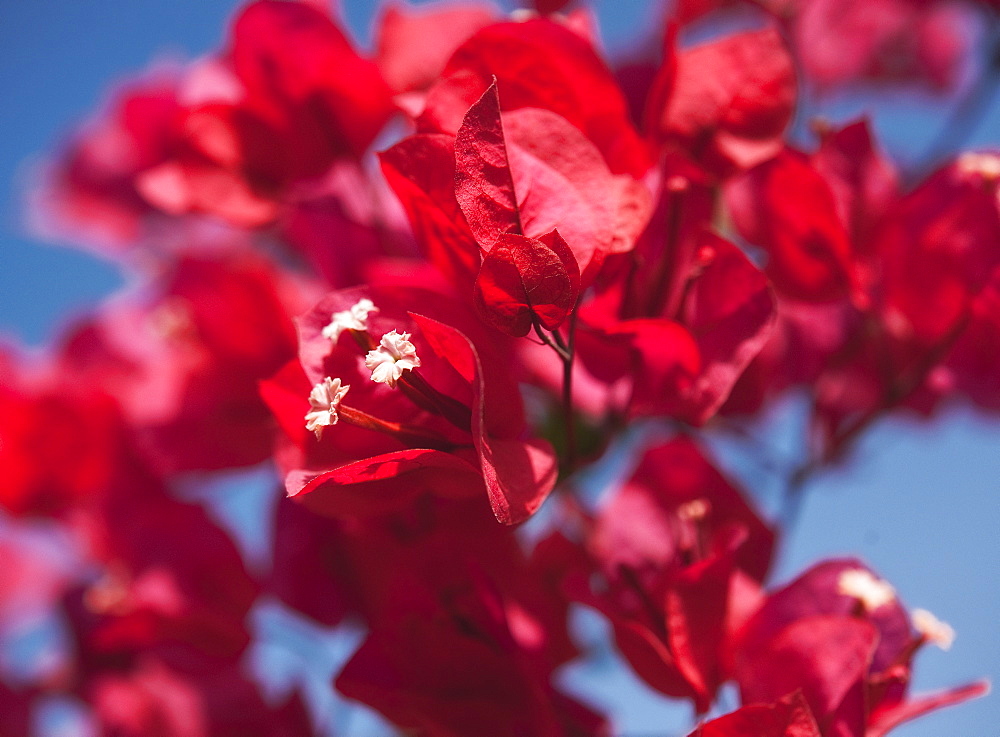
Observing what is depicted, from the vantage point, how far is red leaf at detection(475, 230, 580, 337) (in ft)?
1.63

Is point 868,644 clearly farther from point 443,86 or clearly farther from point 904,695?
point 443,86

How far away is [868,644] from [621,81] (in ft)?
1.68

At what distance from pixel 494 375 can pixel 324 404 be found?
11 cm

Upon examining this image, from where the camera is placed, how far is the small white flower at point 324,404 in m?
0.53

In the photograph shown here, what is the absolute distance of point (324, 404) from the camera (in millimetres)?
538

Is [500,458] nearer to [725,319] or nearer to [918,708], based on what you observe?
[725,319]

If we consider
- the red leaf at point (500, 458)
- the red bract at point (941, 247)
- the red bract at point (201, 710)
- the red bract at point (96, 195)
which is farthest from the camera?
the red bract at point (96, 195)

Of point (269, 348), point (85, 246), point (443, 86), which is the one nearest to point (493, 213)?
point (443, 86)

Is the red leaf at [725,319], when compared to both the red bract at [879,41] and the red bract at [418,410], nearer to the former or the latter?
the red bract at [418,410]

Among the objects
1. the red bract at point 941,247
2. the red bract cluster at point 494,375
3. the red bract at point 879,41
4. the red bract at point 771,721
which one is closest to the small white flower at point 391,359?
the red bract cluster at point 494,375

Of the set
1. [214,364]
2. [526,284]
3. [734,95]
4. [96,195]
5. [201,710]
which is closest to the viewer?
[526,284]

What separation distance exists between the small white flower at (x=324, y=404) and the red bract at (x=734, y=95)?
35 centimetres

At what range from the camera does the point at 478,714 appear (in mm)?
667

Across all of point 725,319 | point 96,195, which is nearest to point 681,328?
point 725,319
